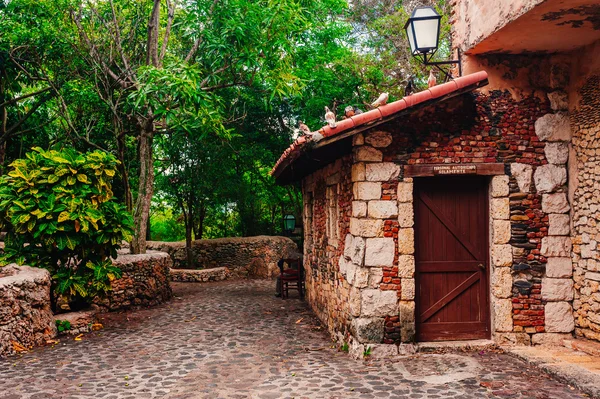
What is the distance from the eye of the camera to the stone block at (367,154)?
6277 mm

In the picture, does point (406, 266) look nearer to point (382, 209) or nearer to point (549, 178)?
point (382, 209)

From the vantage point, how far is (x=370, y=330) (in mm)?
6246

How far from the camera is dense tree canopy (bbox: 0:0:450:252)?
10.7 m

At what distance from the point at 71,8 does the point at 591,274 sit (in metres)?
11.0

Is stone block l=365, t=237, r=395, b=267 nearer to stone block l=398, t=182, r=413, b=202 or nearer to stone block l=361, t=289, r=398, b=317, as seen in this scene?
stone block l=361, t=289, r=398, b=317

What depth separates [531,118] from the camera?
21.4 ft

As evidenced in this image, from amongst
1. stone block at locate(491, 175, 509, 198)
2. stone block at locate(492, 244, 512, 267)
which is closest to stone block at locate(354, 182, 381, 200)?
stone block at locate(491, 175, 509, 198)

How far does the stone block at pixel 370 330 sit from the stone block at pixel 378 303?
0.08 meters

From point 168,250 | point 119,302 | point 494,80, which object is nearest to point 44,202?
point 119,302

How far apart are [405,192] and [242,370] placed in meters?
2.97

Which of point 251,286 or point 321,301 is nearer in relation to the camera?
point 321,301

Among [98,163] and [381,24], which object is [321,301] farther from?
[381,24]

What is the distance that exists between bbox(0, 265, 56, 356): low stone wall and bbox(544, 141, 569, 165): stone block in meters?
7.46

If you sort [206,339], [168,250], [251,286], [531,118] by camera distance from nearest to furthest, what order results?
[531,118]
[206,339]
[251,286]
[168,250]
